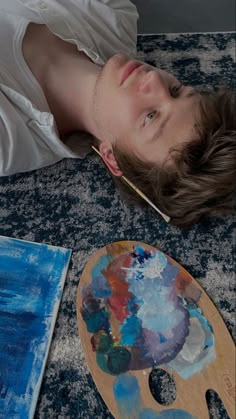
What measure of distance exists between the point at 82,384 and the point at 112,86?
0.47 meters

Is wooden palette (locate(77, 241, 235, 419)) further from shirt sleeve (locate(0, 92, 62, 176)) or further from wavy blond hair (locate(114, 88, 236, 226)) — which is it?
shirt sleeve (locate(0, 92, 62, 176))

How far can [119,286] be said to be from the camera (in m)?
0.77

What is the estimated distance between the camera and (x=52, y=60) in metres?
0.90

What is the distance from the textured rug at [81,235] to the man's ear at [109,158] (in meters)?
0.05

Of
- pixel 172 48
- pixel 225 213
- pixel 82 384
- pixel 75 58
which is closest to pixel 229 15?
pixel 172 48

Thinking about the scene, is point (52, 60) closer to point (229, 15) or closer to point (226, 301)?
point (229, 15)

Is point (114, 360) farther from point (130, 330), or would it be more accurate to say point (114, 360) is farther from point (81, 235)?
point (81, 235)

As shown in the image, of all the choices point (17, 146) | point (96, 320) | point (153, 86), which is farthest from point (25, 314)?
point (153, 86)

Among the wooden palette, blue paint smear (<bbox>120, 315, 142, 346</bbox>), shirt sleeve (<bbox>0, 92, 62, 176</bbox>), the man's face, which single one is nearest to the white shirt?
shirt sleeve (<bbox>0, 92, 62, 176</bbox>)

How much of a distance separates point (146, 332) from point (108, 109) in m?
0.36

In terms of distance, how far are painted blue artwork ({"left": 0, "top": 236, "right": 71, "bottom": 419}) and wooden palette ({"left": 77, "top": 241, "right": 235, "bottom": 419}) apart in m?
0.05

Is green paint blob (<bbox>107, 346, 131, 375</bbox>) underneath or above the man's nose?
underneath

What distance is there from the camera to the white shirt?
0.81m

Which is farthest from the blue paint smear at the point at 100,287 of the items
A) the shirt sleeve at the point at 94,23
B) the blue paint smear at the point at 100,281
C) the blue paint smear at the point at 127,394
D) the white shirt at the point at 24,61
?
the shirt sleeve at the point at 94,23
